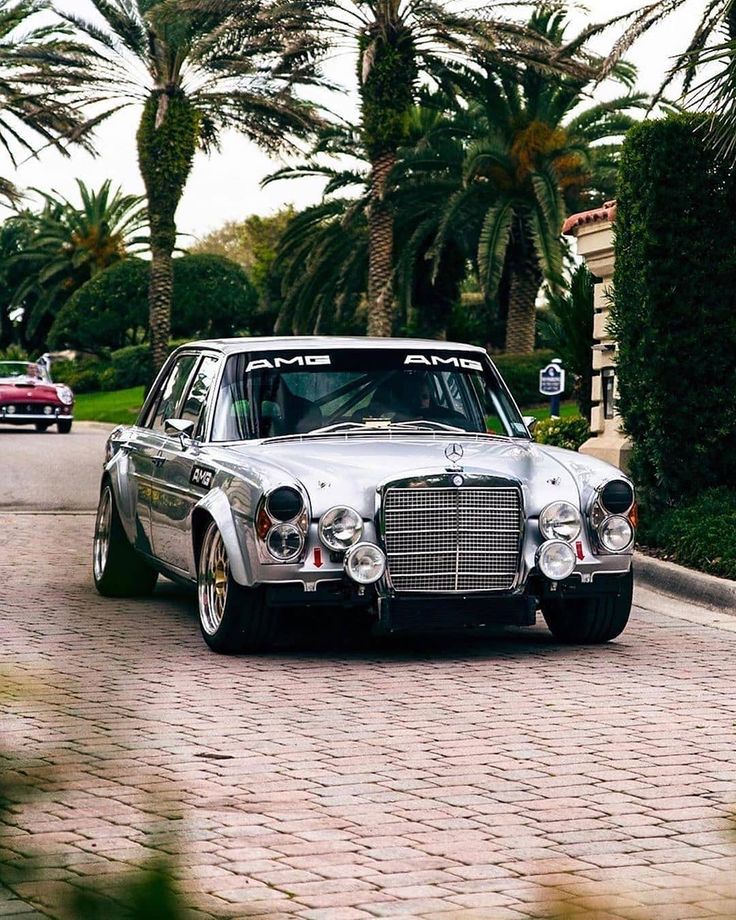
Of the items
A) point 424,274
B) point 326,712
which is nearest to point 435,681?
point 326,712

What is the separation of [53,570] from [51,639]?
141 inches

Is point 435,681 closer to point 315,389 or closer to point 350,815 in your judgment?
point 315,389

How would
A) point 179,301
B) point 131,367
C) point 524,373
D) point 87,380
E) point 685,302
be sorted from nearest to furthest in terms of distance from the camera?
point 685,302
point 524,373
point 131,367
point 179,301
point 87,380

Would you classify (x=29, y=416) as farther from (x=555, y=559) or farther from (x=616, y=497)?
(x=555, y=559)

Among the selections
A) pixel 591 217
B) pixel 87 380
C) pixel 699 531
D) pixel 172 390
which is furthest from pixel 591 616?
pixel 87 380

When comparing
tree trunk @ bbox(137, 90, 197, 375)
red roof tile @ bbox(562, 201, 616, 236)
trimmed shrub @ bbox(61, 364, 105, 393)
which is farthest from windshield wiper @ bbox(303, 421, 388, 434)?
trimmed shrub @ bbox(61, 364, 105, 393)

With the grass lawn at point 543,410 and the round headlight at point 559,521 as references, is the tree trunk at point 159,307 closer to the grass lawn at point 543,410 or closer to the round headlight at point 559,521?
the grass lawn at point 543,410

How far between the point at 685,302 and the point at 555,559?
18.1 feet

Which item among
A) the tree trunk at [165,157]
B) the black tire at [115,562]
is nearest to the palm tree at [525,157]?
the tree trunk at [165,157]

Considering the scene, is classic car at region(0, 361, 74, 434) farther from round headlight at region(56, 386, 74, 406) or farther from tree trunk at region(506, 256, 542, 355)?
tree trunk at region(506, 256, 542, 355)

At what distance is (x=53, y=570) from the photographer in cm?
1219

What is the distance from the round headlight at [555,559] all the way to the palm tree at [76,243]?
65.8m

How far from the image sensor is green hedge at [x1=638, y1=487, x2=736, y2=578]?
11.6m

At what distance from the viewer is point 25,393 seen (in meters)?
37.3
